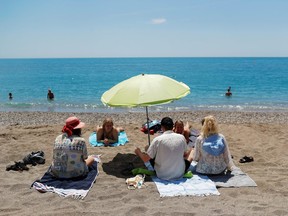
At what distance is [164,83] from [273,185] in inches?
119

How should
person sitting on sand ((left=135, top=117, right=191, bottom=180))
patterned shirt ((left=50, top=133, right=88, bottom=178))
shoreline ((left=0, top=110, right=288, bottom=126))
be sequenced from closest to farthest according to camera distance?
patterned shirt ((left=50, top=133, right=88, bottom=178)) → person sitting on sand ((left=135, top=117, right=191, bottom=180)) → shoreline ((left=0, top=110, right=288, bottom=126))

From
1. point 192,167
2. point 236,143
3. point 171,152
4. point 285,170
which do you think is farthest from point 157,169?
point 236,143

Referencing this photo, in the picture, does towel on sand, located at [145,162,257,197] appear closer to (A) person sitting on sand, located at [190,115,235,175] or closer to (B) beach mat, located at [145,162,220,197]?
(B) beach mat, located at [145,162,220,197]

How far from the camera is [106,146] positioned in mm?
9219

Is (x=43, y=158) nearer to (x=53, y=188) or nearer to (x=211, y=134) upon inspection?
(x=53, y=188)

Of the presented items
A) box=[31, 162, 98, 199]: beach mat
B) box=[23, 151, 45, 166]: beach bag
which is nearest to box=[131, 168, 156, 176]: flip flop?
box=[31, 162, 98, 199]: beach mat

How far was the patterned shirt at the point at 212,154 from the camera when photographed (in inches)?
253

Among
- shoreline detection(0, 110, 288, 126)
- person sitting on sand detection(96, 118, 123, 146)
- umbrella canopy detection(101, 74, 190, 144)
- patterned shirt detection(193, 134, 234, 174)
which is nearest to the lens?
patterned shirt detection(193, 134, 234, 174)

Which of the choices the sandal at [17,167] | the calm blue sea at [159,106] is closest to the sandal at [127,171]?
the sandal at [17,167]

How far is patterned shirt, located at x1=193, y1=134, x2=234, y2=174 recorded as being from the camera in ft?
21.1

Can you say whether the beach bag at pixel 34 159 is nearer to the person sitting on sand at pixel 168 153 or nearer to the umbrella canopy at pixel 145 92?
the umbrella canopy at pixel 145 92

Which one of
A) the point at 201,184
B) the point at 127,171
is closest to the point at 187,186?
the point at 201,184

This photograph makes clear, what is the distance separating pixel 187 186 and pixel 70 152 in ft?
7.57

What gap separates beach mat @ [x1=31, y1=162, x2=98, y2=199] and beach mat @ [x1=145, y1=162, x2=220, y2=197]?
4.34ft
